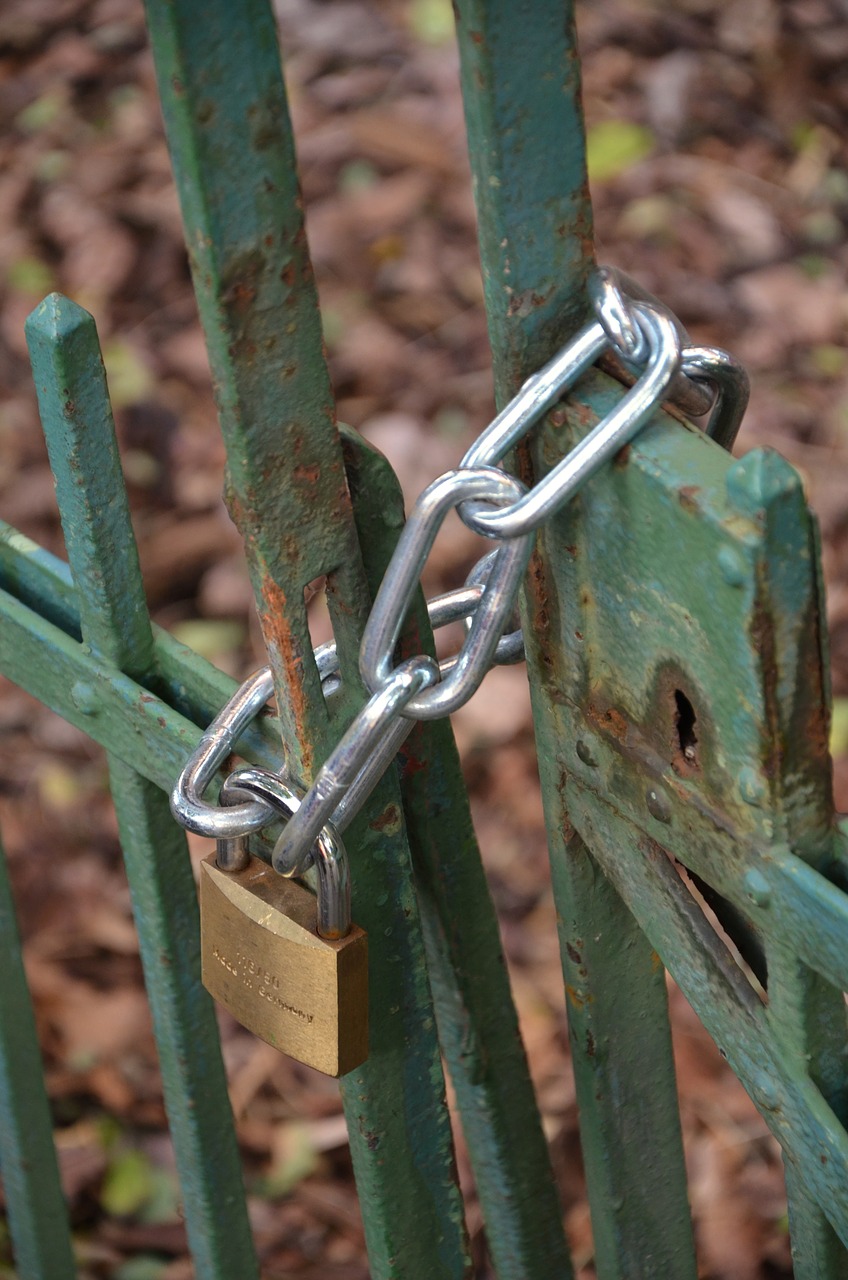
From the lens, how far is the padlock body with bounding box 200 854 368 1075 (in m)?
0.73

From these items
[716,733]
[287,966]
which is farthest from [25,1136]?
[716,733]

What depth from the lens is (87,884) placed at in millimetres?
2113

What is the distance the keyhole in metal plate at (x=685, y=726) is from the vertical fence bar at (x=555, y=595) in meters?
0.07

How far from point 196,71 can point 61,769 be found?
183 centimetres

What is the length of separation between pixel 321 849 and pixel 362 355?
2.21 m

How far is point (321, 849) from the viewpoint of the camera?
689mm

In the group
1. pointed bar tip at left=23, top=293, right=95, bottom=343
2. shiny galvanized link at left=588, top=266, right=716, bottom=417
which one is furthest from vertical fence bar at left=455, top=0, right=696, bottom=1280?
pointed bar tip at left=23, top=293, right=95, bottom=343

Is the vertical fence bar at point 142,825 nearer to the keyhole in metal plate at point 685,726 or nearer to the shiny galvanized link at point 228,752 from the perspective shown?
the shiny galvanized link at point 228,752

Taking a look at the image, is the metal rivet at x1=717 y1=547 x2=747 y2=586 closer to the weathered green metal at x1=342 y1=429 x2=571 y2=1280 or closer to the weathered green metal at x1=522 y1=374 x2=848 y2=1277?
the weathered green metal at x1=522 y1=374 x2=848 y2=1277

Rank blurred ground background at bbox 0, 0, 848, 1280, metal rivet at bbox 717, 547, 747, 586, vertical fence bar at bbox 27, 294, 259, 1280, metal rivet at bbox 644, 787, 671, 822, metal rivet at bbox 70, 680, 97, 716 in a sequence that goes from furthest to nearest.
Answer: blurred ground background at bbox 0, 0, 848, 1280, metal rivet at bbox 70, 680, 97, 716, vertical fence bar at bbox 27, 294, 259, 1280, metal rivet at bbox 644, 787, 671, 822, metal rivet at bbox 717, 547, 747, 586

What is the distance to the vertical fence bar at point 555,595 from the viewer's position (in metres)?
0.57

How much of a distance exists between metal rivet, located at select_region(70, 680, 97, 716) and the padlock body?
5.6 inches

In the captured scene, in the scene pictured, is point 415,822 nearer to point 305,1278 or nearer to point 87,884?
point 305,1278

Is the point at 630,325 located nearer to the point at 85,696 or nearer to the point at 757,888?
the point at 757,888
